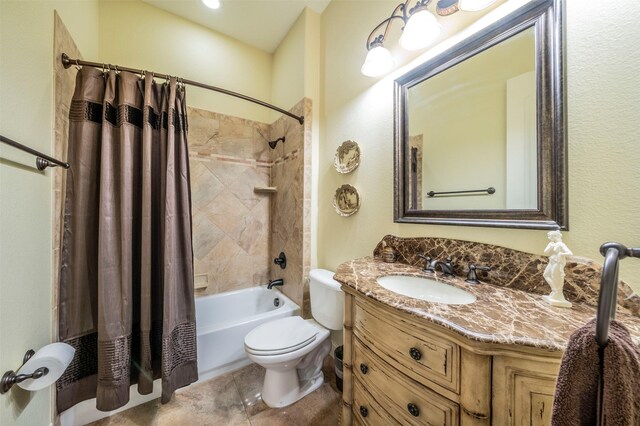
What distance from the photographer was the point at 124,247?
3.86 ft

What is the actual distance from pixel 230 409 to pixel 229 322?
0.61 m

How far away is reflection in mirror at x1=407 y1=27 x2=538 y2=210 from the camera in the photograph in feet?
2.84

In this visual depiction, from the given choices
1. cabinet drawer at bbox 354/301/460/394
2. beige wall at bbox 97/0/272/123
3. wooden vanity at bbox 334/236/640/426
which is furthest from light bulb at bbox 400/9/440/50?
beige wall at bbox 97/0/272/123

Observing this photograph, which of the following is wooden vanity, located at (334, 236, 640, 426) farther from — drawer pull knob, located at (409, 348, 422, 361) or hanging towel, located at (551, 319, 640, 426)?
hanging towel, located at (551, 319, 640, 426)

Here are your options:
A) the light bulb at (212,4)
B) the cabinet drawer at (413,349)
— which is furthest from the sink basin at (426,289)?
the light bulb at (212,4)

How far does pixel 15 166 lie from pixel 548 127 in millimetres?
1957

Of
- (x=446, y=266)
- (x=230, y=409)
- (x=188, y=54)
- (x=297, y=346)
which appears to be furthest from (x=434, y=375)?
(x=188, y=54)

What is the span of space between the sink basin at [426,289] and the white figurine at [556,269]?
0.23 metres

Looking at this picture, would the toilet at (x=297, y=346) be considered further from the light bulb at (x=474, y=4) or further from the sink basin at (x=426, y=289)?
the light bulb at (x=474, y=4)

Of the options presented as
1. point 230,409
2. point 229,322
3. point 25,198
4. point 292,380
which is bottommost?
point 230,409

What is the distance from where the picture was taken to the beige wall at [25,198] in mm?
768

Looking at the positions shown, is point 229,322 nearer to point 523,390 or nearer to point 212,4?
point 523,390

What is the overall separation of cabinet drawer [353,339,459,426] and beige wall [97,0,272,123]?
229 cm

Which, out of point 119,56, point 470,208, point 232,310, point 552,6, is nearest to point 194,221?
point 232,310
